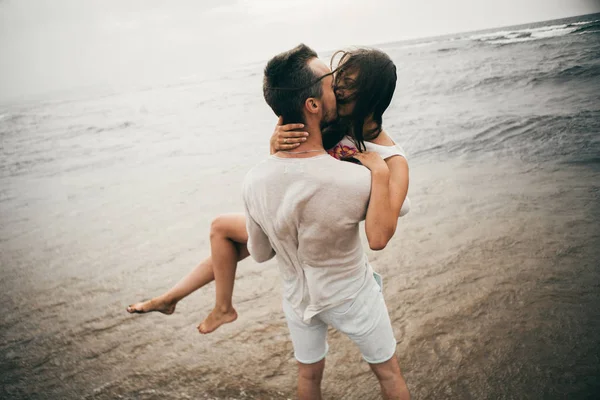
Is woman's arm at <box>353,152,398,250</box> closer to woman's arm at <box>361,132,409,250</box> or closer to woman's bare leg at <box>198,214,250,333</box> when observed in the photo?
woman's arm at <box>361,132,409,250</box>

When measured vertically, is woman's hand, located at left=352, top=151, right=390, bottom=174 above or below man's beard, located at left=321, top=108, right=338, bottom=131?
below

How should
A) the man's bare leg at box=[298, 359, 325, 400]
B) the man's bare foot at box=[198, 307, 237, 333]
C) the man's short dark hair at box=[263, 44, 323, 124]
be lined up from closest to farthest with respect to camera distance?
the man's short dark hair at box=[263, 44, 323, 124] < the man's bare leg at box=[298, 359, 325, 400] < the man's bare foot at box=[198, 307, 237, 333]

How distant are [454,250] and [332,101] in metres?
2.70

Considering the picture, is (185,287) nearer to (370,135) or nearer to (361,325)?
(361,325)

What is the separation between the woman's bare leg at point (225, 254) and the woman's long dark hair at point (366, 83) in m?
0.68

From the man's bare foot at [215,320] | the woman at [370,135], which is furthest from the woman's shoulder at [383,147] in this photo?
the man's bare foot at [215,320]

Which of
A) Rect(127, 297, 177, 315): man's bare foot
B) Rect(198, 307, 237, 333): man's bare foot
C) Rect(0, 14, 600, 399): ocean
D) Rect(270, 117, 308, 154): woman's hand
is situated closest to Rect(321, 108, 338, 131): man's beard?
Rect(270, 117, 308, 154): woman's hand

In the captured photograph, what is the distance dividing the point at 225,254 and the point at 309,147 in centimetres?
80

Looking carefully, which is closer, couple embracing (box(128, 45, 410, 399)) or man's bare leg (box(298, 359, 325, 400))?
couple embracing (box(128, 45, 410, 399))

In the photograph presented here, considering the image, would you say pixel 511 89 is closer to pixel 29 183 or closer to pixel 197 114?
pixel 197 114

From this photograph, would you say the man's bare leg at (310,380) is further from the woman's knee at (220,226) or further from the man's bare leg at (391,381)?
the woman's knee at (220,226)

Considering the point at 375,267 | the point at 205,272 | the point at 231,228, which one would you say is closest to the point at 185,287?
the point at 205,272

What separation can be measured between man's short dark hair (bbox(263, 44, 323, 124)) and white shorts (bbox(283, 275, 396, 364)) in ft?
2.60

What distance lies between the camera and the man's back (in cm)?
125
